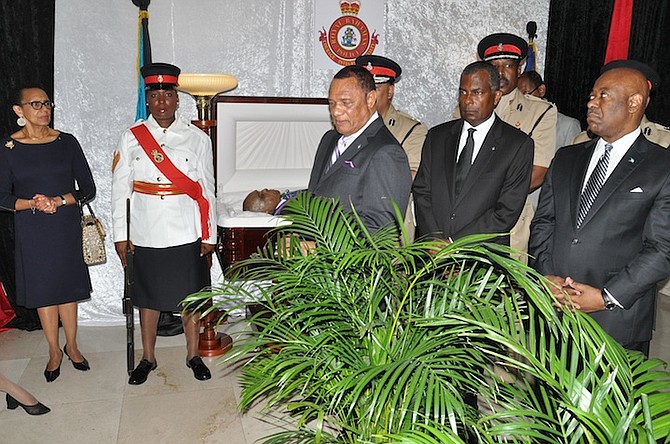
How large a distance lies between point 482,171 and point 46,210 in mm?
2177

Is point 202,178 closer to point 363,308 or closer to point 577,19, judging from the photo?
point 363,308

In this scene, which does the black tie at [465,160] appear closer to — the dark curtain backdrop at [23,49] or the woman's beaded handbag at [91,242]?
the woman's beaded handbag at [91,242]

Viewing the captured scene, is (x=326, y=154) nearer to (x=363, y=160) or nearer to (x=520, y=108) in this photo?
(x=363, y=160)

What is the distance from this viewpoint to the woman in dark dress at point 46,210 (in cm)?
308

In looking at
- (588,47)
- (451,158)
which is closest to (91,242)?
(451,158)

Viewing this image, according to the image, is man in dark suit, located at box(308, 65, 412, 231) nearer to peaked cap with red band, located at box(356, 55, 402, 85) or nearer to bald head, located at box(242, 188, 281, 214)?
peaked cap with red band, located at box(356, 55, 402, 85)

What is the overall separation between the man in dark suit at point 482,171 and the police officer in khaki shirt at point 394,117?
51cm

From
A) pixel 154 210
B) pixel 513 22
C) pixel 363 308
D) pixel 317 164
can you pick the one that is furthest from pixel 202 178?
pixel 513 22

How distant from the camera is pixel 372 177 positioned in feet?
6.98

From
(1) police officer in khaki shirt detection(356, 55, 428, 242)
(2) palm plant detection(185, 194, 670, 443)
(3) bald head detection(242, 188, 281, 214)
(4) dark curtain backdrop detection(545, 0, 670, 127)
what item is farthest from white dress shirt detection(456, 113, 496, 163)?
(4) dark curtain backdrop detection(545, 0, 670, 127)

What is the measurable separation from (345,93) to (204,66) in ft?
7.52

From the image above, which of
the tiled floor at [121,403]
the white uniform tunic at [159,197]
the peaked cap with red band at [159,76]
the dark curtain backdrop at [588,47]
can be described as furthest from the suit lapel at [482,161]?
the dark curtain backdrop at [588,47]

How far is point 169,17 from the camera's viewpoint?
13.0 feet

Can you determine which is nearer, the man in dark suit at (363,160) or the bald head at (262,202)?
the man in dark suit at (363,160)
